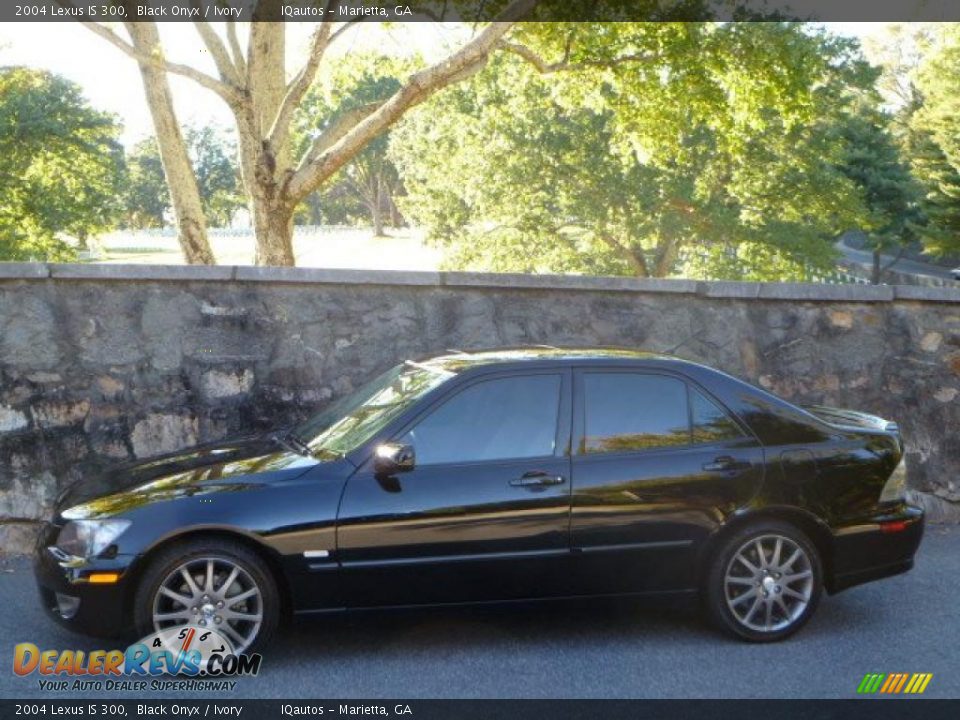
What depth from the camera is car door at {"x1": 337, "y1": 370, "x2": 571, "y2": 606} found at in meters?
5.73

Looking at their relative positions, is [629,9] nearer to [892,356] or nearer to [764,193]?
[892,356]

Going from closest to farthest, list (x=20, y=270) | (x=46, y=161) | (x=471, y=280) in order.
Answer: (x=20, y=270)
(x=471, y=280)
(x=46, y=161)

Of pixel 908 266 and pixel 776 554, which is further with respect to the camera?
pixel 908 266

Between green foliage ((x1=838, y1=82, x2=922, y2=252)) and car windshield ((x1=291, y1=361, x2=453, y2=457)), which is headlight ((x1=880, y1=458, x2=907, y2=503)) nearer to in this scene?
car windshield ((x1=291, y1=361, x2=453, y2=457))

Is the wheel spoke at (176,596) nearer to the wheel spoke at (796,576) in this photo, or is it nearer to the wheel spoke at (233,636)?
the wheel spoke at (233,636)

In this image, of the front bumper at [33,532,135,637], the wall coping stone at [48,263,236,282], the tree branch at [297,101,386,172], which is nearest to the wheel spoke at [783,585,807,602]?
the front bumper at [33,532,135,637]

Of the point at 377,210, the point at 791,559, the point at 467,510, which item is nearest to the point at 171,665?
the point at 467,510

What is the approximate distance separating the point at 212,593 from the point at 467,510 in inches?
47.7

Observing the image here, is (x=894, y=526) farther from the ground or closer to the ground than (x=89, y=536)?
closer to the ground

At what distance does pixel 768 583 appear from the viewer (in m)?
6.21

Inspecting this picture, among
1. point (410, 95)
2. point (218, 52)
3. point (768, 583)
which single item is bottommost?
point (768, 583)

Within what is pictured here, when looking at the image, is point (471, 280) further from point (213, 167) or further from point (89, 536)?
point (213, 167)

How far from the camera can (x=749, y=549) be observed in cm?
621
